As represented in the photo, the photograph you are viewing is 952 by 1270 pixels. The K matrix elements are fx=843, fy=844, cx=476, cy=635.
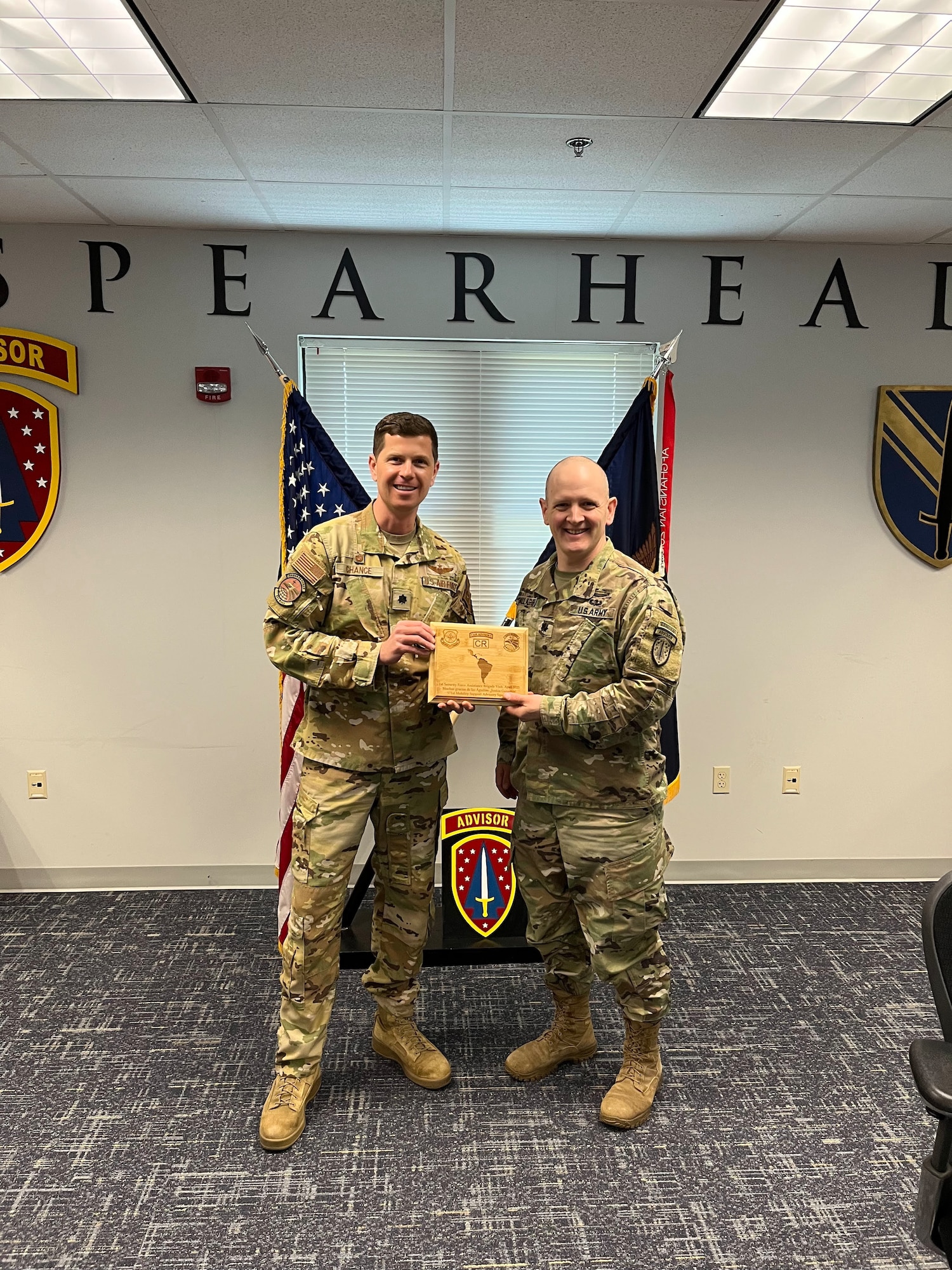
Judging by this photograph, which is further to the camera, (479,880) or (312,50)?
(479,880)

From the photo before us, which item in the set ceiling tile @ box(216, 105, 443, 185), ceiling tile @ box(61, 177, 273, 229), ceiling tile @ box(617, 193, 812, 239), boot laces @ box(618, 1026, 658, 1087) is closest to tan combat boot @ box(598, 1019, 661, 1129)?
boot laces @ box(618, 1026, 658, 1087)

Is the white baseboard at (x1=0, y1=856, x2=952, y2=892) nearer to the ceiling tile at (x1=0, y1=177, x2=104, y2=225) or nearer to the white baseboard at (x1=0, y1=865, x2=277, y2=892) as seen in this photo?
the white baseboard at (x1=0, y1=865, x2=277, y2=892)

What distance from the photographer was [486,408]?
3439 mm

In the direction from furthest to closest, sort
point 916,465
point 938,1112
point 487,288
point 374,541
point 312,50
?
point 916,465
point 487,288
point 374,541
point 312,50
point 938,1112

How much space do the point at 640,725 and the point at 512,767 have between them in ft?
1.33

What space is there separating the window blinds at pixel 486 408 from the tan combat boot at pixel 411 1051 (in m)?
1.77

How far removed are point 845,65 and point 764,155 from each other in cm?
46

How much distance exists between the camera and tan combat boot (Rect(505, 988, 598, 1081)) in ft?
7.63

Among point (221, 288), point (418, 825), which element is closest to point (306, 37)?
point (221, 288)

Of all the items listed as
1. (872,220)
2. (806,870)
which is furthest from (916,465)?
(806,870)

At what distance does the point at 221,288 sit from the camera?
3295 millimetres

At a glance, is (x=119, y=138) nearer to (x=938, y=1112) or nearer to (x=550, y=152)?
(x=550, y=152)

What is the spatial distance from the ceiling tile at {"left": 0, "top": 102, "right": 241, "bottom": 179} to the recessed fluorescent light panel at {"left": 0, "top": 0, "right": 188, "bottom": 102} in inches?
2.1

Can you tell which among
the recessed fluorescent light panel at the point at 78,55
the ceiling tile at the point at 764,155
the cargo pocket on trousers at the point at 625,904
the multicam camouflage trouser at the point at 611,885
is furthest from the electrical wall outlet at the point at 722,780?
the recessed fluorescent light panel at the point at 78,55
